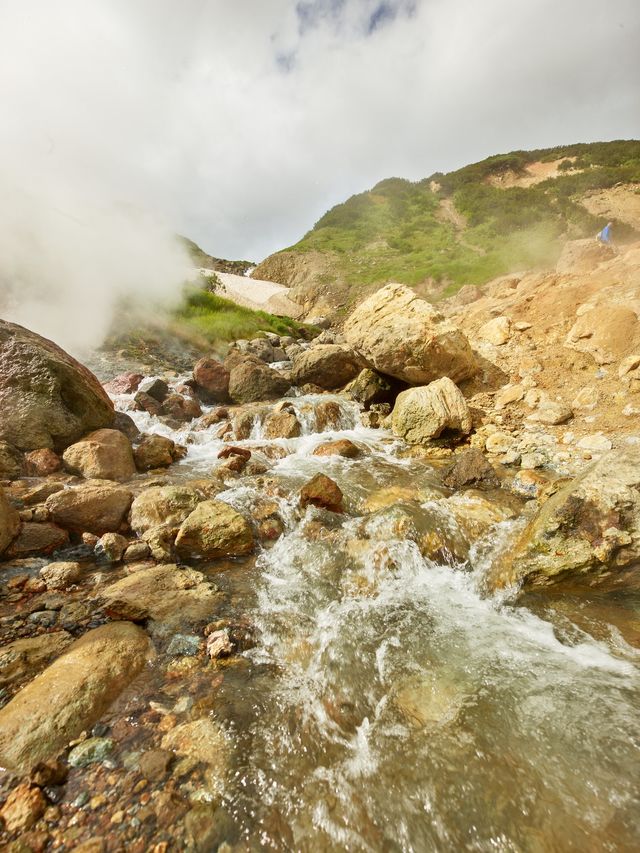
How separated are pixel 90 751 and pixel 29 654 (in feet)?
3.95

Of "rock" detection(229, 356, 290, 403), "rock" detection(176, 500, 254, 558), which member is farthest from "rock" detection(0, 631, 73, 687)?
"rock" detection(229, 356, 290, 403)

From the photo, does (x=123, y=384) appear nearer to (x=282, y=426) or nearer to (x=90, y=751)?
(x=282, y=426)

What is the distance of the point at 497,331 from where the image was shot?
11.1 meters

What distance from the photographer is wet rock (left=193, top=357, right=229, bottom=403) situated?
44.7ft

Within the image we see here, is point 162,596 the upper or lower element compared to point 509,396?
lower

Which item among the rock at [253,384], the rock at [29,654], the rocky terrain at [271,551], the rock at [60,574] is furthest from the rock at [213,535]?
the rock at [253,384]

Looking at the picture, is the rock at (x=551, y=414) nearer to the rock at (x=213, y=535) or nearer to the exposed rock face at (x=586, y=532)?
the exposed rock face at (x=586, y=532)

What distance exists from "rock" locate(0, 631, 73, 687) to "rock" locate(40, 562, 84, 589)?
86 cm

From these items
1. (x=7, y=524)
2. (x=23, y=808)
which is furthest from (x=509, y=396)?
(x=7, y=524)

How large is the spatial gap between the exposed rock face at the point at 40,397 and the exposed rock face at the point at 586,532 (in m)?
8.38

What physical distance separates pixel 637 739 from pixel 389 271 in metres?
38.0

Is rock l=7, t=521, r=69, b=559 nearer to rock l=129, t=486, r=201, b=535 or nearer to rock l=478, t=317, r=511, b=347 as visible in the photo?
rock l=129, t=486, r=201, b=535

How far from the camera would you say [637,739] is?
249 centimetres

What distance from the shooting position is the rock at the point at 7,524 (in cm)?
454
